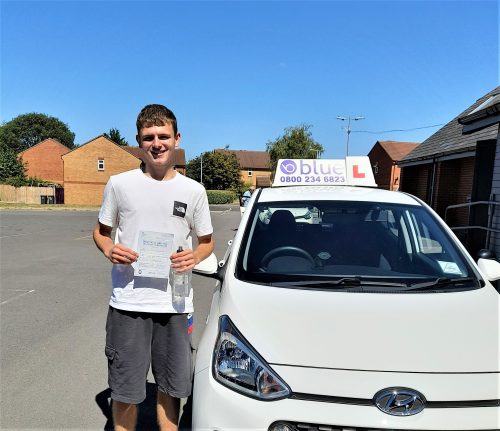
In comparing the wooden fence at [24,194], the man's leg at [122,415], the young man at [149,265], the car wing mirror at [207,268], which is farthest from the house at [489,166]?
the wooden fence at [24,194]

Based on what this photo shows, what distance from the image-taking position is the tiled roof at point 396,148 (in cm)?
4374

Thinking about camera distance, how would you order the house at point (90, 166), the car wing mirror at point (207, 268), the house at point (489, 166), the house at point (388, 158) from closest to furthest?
the car wing mirror at point (207, 268) → the house at point (489, 166) → the house at point (388, 158) → the house at point (90, 166)

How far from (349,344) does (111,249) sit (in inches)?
53.5

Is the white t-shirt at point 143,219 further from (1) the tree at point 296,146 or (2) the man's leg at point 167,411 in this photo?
(1) the tree at point 296,146

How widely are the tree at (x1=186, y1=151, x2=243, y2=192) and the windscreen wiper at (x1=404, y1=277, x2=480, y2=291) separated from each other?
6504 cm

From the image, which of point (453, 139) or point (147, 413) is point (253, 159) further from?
point (147, 413)

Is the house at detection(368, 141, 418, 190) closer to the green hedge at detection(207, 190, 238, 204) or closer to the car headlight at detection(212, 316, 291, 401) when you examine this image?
the green hedge at detection(207, 190, 238, 204)

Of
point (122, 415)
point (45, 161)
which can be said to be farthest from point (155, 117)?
point (45, 161)

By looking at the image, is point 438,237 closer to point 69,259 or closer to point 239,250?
point 239,250

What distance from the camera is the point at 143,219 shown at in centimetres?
238

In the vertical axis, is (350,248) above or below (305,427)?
above

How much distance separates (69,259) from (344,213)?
834cm

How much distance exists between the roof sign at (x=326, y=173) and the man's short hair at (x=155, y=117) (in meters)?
1.92

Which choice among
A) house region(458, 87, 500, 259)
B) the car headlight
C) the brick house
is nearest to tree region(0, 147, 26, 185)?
the brick house
